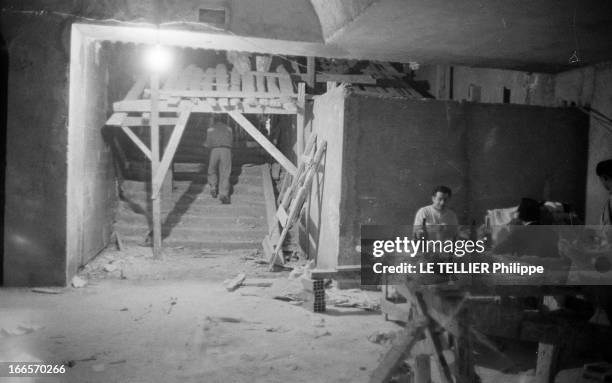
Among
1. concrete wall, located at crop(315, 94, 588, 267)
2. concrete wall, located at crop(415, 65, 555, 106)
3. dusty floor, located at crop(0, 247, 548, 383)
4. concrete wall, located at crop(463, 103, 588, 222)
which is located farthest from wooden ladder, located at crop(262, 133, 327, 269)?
concrete wall, located at crop(415, 65, 555, 106)

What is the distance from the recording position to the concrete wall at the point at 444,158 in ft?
25.5

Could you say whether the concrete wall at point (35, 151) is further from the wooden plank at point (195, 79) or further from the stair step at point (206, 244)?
the wooden plank at point (195, 79)

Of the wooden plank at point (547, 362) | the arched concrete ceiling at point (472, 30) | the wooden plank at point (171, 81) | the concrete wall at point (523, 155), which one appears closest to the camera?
the wooden plank at point (547, 362)

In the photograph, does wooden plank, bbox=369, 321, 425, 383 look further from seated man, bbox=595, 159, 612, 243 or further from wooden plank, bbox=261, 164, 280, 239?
wooden plank, bbox=261, 164, 280, 239

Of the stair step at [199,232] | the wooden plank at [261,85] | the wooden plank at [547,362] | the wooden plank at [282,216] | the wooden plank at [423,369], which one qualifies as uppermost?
the wooden plank at [261,85]

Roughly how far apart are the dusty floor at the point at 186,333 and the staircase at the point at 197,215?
2.86 metres

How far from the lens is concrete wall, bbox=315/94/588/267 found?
778cm

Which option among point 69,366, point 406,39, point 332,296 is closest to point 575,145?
point 406,39

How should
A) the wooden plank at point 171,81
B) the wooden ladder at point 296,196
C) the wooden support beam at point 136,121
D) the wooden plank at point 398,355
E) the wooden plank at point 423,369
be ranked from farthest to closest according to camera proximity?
the wooden plank at point 171,81 → the wooden support beam at point 136,121 → the wooden ladder at point 296,196 → the wooden plank at point 423,369 → the wooden plank at point 398,355

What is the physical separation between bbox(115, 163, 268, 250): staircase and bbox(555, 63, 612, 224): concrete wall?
690 cm

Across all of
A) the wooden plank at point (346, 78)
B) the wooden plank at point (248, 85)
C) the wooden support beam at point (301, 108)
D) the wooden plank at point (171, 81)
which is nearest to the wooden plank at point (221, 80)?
the wooden plank at point (248, 85)

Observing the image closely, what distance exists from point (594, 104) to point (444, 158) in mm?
2733

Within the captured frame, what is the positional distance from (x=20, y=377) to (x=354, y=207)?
5.13 m

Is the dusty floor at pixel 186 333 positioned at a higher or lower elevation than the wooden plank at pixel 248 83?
lower
